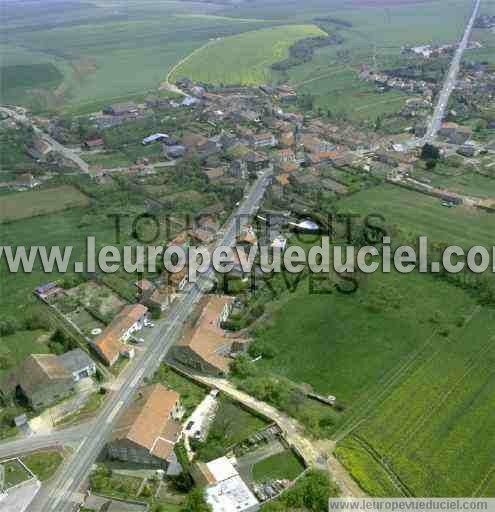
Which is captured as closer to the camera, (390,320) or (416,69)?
(390,320)

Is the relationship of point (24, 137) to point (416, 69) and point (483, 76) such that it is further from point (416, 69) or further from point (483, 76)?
point (483, 76)

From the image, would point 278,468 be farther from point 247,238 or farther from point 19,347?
point 247,238

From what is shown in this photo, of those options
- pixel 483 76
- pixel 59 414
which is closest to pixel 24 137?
pixel 59 414

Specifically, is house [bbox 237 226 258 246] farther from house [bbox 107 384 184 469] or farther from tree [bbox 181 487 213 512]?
tree [bbox 181 487 213 512]

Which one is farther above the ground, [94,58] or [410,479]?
[94,58]

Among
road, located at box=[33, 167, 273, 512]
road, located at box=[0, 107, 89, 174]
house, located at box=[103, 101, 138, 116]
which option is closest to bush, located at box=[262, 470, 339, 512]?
road, located at box=[33, 167, 273, 512]

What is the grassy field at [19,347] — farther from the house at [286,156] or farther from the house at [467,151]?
the house at [467,151]

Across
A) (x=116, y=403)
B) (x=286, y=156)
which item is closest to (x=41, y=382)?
(x=116, y=403)
